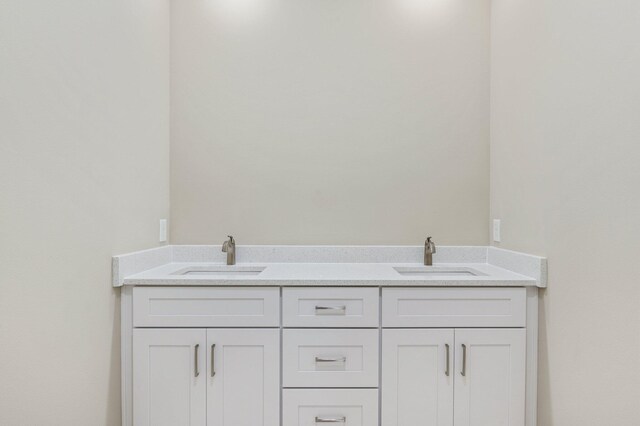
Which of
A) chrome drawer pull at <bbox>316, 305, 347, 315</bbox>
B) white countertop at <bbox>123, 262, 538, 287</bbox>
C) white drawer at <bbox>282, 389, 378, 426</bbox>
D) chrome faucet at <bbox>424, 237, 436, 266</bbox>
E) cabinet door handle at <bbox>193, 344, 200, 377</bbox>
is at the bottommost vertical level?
white drawer at <bbox>282, 389, 378, 426</bbox>

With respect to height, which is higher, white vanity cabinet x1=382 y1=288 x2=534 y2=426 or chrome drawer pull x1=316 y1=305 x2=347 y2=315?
chrome drawer pull x1=316 y1=305 x2=347 y2=315

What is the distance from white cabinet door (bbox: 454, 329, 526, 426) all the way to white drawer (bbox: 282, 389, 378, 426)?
1.27 feet

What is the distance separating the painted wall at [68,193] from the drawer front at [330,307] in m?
0.77

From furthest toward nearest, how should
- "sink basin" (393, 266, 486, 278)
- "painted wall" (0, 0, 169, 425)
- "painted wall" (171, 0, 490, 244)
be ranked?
1. "painted wall" (171, 0, 490, 244)
2. "sink basin" (393, 266, 486, 278)
3. "painted wall" (0, 0, 169, 425)

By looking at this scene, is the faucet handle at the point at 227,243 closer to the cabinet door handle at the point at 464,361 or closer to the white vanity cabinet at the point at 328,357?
the white vanity cabinet at the point at 328,357

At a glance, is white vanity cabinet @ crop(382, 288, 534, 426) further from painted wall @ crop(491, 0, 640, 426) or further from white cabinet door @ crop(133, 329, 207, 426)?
white cabinet door @ crop(133, 329, 207, 426)

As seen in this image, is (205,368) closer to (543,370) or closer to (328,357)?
(328,357)

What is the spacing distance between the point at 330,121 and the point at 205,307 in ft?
3.94

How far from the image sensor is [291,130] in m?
2.03

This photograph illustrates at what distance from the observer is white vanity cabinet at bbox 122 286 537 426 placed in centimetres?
152

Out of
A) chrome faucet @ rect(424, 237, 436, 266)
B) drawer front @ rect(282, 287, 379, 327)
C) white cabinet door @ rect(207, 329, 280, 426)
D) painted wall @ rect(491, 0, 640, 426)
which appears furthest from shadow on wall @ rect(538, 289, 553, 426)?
white cabinet door @ rect(207, 329, 280, 426)

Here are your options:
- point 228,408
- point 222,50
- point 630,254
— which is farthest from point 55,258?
point 630,254

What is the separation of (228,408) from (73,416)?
1.86ft

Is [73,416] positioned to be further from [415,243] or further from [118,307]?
[415,243]
